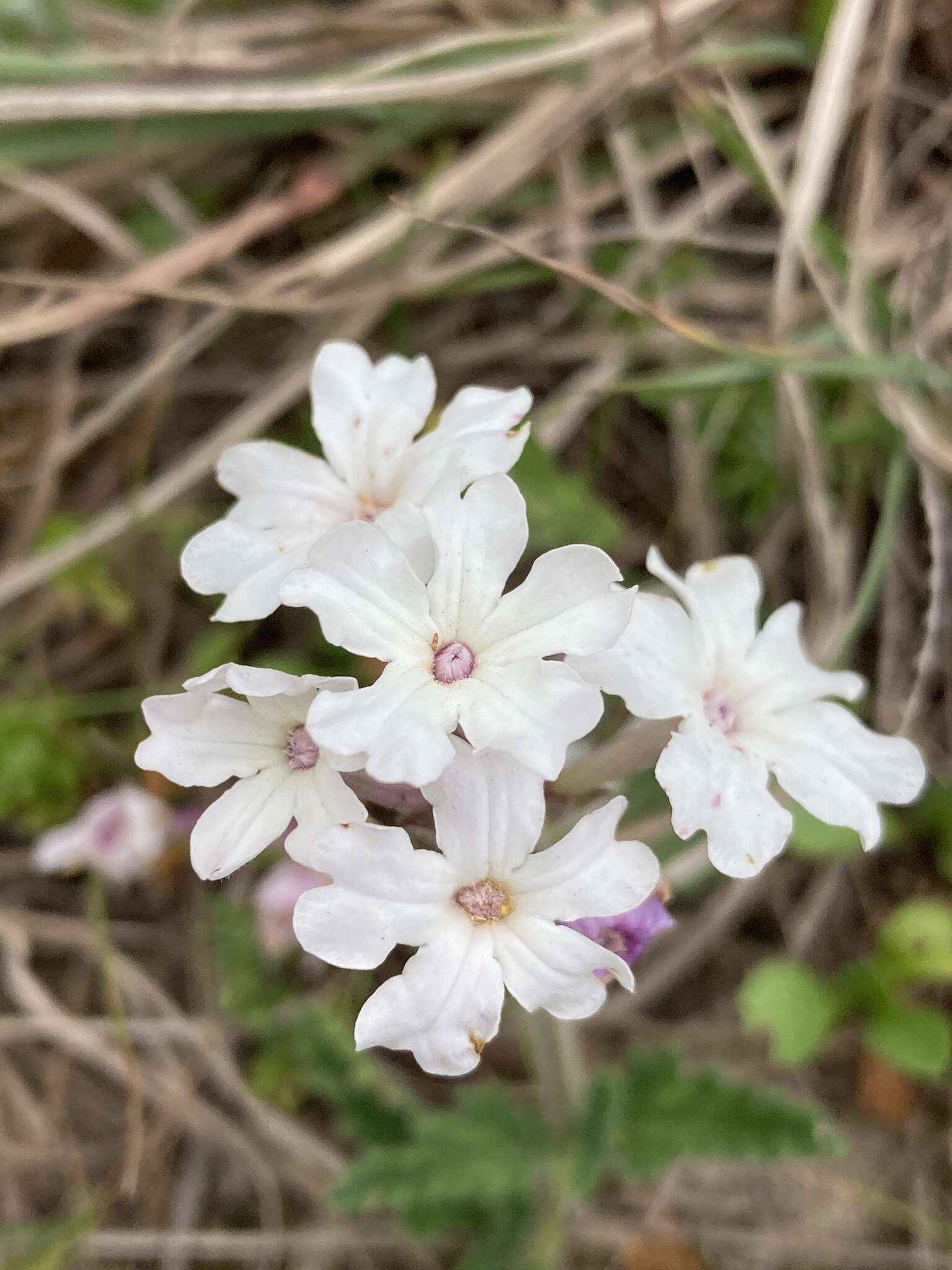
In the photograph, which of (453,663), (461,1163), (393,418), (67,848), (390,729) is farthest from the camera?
(67,848)

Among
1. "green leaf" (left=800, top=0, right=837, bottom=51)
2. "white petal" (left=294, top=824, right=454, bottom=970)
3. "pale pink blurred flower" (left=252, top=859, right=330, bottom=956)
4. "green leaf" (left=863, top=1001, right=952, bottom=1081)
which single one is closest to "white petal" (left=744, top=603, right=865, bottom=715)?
"white petal" (left=294, top=824, right=454, bottom=970)

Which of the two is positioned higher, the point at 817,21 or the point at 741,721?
the point at 817,21

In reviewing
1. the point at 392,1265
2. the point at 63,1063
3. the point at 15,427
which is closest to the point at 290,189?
the point at 15,427

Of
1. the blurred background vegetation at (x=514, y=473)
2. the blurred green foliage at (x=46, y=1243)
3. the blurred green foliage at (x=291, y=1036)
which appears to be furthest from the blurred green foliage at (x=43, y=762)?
the blurred green foliage at (x=46, y=1243)

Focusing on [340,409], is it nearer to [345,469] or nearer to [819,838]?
[345,469]

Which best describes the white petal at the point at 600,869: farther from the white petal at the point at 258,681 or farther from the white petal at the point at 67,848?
the white petal at the point at 67,848

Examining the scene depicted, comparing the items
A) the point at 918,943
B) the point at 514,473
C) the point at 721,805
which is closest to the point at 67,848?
the point at 514,473

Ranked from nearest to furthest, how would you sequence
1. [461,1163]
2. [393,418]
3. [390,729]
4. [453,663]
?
[390,729], [453,663], [393,418], [461,1163]
